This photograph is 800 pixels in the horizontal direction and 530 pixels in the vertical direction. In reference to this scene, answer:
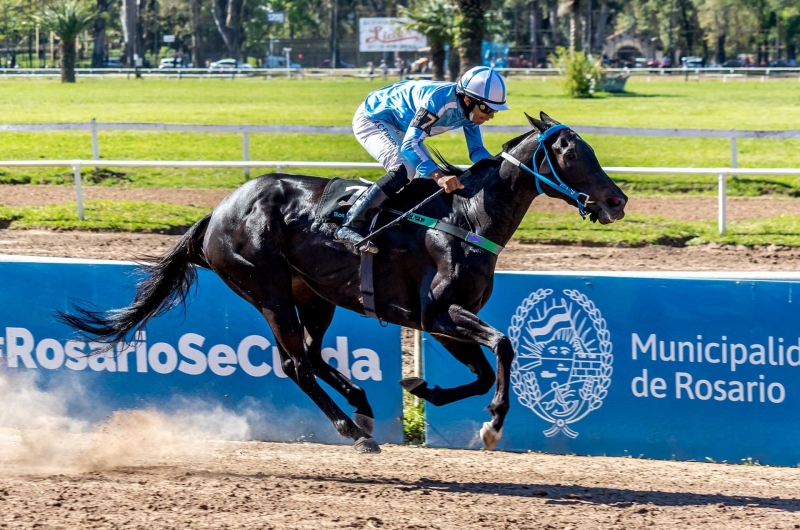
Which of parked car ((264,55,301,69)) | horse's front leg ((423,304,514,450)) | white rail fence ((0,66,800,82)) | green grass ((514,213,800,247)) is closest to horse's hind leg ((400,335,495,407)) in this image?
horse's front leg ((423,304,514,450))

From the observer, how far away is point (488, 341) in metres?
5.29

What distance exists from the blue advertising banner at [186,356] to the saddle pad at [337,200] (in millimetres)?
901

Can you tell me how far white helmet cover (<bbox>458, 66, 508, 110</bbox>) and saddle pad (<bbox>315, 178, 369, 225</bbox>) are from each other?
3.04 ft

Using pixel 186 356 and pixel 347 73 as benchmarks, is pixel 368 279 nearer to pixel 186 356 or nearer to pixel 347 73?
pixel 186 356

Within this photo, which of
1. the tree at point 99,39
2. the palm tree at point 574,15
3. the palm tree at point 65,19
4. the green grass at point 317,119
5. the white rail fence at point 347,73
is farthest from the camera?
the tree at point 99,39

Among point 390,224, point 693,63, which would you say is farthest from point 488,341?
point 693,63

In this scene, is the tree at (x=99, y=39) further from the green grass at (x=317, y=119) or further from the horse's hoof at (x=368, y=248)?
the horse's hoof at (x=368, y=248)

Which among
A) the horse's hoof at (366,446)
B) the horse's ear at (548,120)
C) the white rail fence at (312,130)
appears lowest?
the horse's hoof at (366,446)

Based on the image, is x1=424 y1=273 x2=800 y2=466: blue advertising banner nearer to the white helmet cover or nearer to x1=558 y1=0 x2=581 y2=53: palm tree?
the white helmet cover

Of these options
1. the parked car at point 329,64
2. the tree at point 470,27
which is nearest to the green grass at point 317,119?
the tree at point 470,27

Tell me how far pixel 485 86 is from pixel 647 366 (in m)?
2.05

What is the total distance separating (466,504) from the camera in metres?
5.19

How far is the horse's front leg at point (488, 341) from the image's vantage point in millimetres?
5195

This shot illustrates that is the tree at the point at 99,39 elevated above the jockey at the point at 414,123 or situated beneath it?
elevated above
